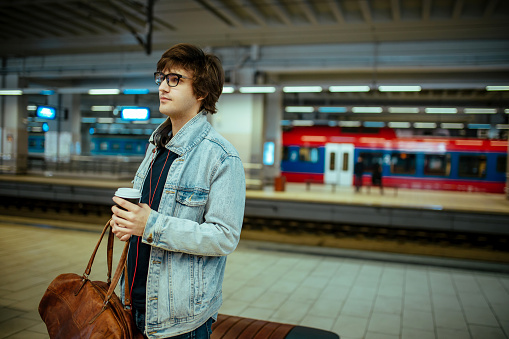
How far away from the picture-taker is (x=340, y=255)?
755 cm

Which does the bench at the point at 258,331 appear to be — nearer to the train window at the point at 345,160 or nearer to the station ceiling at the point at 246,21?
the station ceiling at the point at 246,21

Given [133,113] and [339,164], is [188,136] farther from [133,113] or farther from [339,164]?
[339,164]

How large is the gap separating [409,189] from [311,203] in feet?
30.3

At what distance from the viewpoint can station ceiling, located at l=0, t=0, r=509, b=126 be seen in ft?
34.4

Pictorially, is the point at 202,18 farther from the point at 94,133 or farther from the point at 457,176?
the point at 94,133

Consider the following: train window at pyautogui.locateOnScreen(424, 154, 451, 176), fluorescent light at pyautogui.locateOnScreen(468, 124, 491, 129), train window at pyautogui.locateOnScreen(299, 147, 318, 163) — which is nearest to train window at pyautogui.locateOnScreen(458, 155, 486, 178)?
train window at pyautogui.locateOnScreen(424, 154, 451, 176)

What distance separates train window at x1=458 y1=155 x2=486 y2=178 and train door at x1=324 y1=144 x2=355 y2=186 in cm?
455

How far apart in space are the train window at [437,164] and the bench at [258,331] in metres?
17.2

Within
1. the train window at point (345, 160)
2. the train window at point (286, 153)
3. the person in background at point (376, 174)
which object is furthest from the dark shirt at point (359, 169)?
the train window at point (286, 153)

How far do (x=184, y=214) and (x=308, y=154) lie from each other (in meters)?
18.7

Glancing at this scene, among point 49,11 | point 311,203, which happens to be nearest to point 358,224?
point 311,203

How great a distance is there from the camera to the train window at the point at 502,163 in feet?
57.1

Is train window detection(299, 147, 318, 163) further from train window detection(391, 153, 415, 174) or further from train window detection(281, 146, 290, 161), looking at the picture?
train window detection(391, 153, 415, 174)

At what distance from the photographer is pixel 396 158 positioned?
18.5 metres
